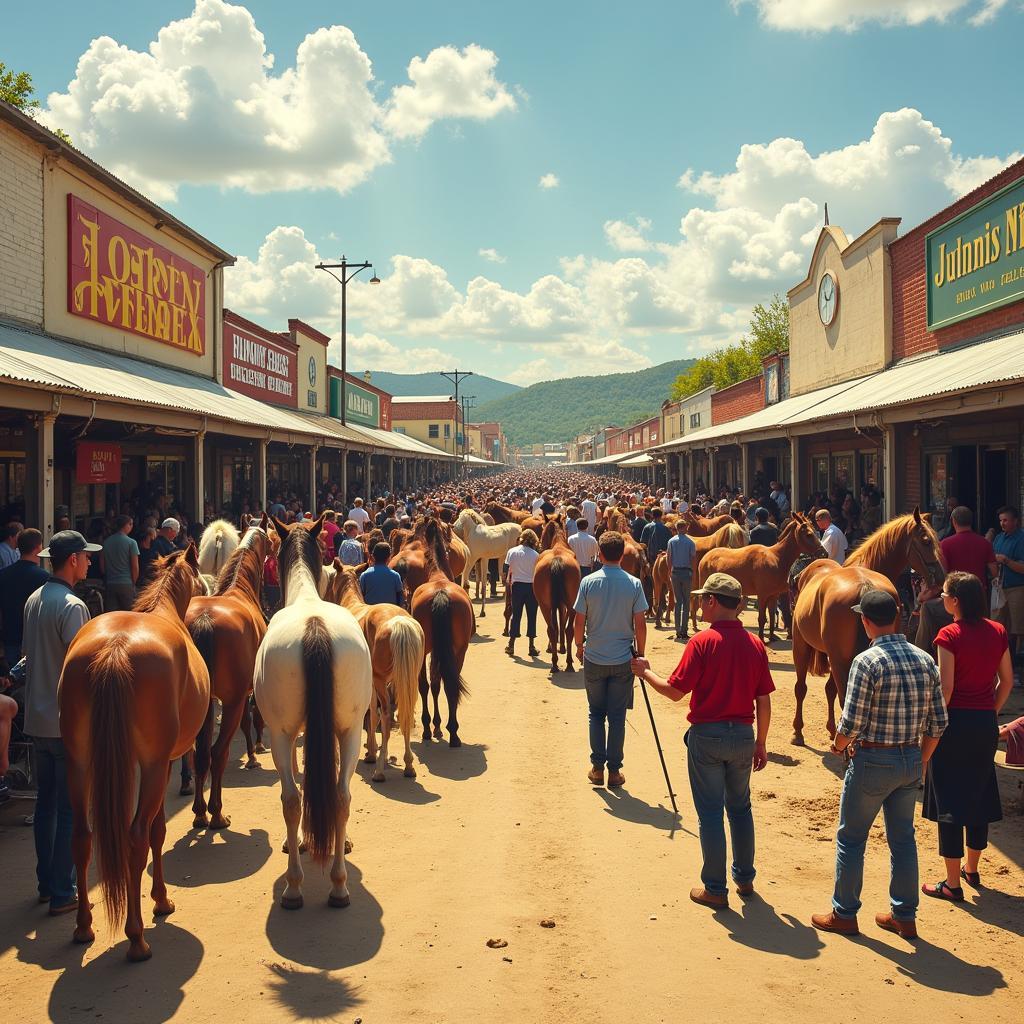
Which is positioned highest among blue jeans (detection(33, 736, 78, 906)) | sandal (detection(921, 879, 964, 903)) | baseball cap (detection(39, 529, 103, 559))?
baseball cap (detection(39, 529, 103, 559))

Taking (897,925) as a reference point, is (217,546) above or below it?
above

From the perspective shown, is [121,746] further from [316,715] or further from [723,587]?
[723,587]

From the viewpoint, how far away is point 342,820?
16.0ft

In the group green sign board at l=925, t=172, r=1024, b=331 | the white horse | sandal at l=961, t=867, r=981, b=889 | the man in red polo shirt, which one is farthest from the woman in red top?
the white horse

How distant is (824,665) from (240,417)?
1204cm

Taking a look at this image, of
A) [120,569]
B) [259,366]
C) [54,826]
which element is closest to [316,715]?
[54,826]

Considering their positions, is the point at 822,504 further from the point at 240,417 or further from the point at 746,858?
the point at 746,858

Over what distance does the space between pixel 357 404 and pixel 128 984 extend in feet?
128

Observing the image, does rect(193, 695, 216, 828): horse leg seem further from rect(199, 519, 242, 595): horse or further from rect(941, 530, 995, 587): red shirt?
rect(941, 530, 995, 587): red shirt

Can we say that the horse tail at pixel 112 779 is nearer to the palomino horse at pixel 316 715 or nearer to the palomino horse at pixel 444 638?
the palomino horse at pixel 316 715

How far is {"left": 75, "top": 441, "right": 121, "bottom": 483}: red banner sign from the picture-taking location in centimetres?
1323

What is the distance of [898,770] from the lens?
4227 mm

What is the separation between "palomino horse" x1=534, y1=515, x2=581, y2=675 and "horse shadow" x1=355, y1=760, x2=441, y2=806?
13.3 ft

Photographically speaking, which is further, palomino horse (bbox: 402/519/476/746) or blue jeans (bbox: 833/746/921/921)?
palomino horse (bbox: 402/519/476/746)
